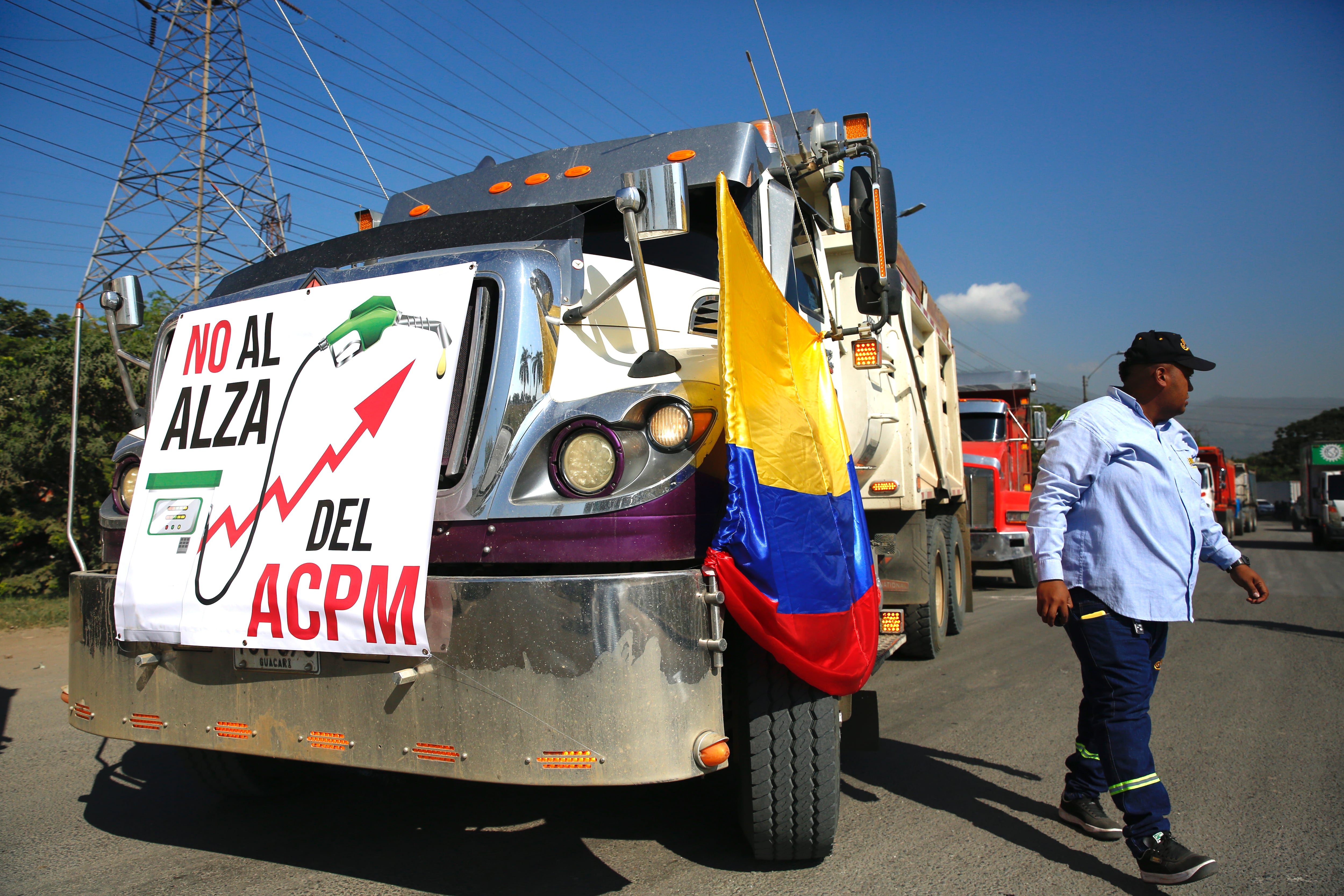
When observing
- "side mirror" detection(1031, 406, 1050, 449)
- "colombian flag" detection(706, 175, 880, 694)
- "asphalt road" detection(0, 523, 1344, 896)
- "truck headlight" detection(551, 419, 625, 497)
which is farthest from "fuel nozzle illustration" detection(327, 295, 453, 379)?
"side mirror" detection(1031, 406, 1050, 449)

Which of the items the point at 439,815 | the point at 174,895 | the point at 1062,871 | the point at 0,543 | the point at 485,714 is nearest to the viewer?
the point at 485,714

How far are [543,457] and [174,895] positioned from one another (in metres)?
1.94

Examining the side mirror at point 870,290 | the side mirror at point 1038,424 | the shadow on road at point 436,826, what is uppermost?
the side mirror at point 1038,424

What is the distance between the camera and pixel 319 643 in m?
2.66

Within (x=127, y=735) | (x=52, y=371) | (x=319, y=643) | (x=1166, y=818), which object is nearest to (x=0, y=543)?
(x=52, y=371)

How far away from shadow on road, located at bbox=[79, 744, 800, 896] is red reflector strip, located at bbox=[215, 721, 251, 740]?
0.69 metres

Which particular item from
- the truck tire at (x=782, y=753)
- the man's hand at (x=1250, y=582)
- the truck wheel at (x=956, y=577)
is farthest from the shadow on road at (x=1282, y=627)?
the truck tire at (x=782, y=753)

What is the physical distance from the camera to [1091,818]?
11.4ft

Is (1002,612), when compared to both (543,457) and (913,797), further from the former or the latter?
(543,457)

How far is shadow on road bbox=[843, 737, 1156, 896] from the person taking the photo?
10.7 feet

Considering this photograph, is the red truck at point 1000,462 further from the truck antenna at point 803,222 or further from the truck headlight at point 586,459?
the truck headlight at point 586,459

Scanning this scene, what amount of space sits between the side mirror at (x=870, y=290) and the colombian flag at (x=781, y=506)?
767mm

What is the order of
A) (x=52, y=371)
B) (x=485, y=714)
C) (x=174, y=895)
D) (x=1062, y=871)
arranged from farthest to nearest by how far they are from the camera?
1. (x=52, y=371)
2. (x=1062, y=871)
3. (x=174, y=895)
4. (x=485, y=714)

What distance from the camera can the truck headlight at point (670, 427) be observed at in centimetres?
268
